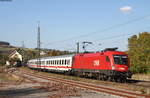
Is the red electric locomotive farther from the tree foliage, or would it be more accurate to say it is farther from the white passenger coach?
the tree foliage

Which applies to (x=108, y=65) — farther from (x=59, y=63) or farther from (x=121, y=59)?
(x=59, y=63)

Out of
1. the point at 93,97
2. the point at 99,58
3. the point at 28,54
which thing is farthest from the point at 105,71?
the point at 28,54

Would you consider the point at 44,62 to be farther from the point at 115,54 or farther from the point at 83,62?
the point at 115,54

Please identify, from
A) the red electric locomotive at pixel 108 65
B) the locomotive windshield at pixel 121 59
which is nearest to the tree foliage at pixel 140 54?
the red electric locomotive at pixel 108 65

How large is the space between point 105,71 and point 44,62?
31450mm

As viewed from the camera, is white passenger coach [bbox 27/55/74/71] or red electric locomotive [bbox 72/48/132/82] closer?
red electric locomotive [bbox 72/48/132/82]

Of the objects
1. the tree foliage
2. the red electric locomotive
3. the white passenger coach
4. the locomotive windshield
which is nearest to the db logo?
the red electric locomotive

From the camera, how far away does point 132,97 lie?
13.1 meters

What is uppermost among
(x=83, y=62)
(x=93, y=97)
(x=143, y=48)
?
(x=143, y=48)

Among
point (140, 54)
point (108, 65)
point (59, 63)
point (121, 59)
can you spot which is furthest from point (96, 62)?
point (140, 54)

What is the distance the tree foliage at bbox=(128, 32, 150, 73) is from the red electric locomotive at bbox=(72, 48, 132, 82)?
2027 cm

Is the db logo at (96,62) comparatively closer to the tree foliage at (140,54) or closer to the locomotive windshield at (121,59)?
the locomotive windshield at (121,59)

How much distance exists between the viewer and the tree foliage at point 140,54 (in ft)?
158

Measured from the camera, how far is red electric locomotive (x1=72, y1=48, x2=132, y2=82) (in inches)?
966
